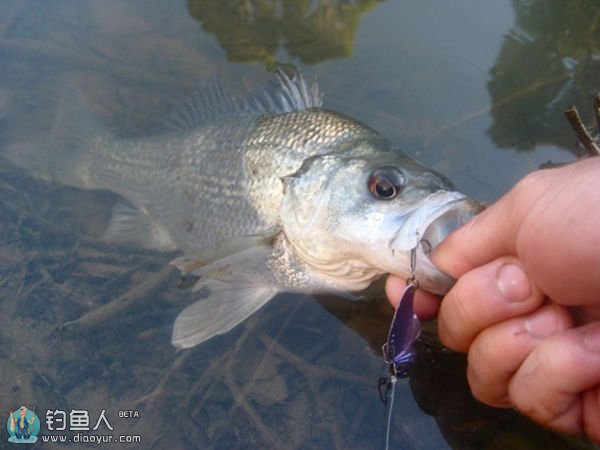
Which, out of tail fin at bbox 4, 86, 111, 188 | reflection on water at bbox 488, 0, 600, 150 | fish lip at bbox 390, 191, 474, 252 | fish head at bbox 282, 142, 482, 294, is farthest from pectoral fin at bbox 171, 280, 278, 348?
reflection on water at bbox 488, 0, 600, 150

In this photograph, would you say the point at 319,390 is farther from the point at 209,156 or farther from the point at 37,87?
the point at 37,87

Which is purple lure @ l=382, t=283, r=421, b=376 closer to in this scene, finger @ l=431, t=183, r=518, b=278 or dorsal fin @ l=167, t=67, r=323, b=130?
finger @ l=431, t=183, r=518, b=278

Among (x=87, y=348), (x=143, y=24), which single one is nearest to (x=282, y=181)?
(x=87, y=348)

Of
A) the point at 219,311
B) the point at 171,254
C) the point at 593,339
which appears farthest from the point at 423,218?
the point at 171,254

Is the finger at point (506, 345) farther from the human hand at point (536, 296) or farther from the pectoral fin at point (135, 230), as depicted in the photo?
the pectoral fin at point (135, 230)

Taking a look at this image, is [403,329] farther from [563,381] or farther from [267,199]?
[267,199]
